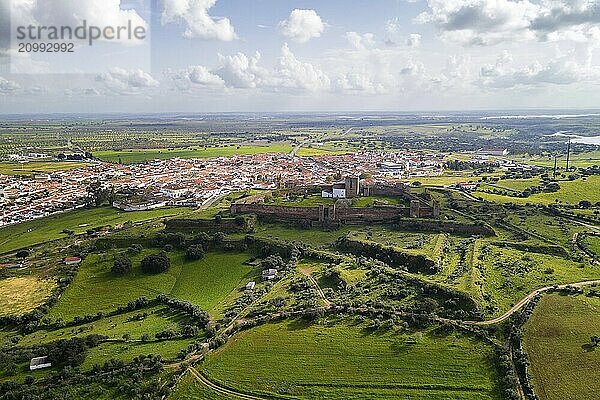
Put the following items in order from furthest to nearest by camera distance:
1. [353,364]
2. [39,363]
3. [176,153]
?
1. [176,153]
2. [39,363]
3. [353,364]

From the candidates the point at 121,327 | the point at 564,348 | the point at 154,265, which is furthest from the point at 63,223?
the point at 564,348

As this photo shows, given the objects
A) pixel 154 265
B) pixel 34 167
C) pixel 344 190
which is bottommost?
pixel 154 265

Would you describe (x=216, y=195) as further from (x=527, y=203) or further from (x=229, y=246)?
(x=527, y=203)

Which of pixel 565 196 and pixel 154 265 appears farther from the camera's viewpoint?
pixel 565 196

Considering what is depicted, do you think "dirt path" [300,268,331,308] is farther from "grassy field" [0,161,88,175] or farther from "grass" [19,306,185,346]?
"grassy field" [0,161,88,175]

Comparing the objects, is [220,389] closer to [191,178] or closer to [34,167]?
[191,178]

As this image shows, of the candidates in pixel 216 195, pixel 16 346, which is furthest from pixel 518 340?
pixel 216 195
